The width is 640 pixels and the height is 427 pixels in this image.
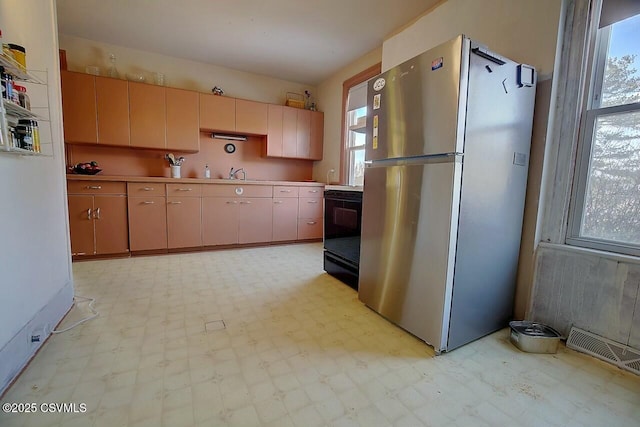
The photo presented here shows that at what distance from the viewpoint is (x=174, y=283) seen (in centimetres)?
248

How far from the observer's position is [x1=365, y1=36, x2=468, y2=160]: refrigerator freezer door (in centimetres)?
141

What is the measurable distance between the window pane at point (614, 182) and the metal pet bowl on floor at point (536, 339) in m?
0.63

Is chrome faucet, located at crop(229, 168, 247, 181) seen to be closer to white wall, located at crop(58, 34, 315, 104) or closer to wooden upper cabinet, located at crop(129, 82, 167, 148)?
wooden upper cabinet, located at crop(129, 82, 167, 148)

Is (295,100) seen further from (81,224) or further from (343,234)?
(81,224)

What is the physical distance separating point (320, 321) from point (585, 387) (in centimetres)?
137

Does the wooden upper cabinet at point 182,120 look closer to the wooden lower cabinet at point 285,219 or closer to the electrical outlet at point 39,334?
the wooden lower cabinet at point 285,219

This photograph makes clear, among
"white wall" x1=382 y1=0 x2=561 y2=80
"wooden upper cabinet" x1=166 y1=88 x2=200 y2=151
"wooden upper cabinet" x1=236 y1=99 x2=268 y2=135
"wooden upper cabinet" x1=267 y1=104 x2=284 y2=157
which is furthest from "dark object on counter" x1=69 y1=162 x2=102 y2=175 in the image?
"white wall" x1=382 y1=0 x2=561 y2=80

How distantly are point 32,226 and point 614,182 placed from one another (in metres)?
3.23

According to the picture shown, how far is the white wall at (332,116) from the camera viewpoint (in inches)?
158

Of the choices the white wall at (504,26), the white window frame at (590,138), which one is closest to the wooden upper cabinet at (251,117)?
the white wall at (504,26)

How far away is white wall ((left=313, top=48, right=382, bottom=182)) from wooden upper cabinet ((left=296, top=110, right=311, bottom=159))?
28 centimetres

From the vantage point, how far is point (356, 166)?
3.99 metres

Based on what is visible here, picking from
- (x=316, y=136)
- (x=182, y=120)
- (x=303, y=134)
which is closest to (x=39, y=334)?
(x=182, y=120)

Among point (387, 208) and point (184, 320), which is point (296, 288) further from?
point (387, 208)
